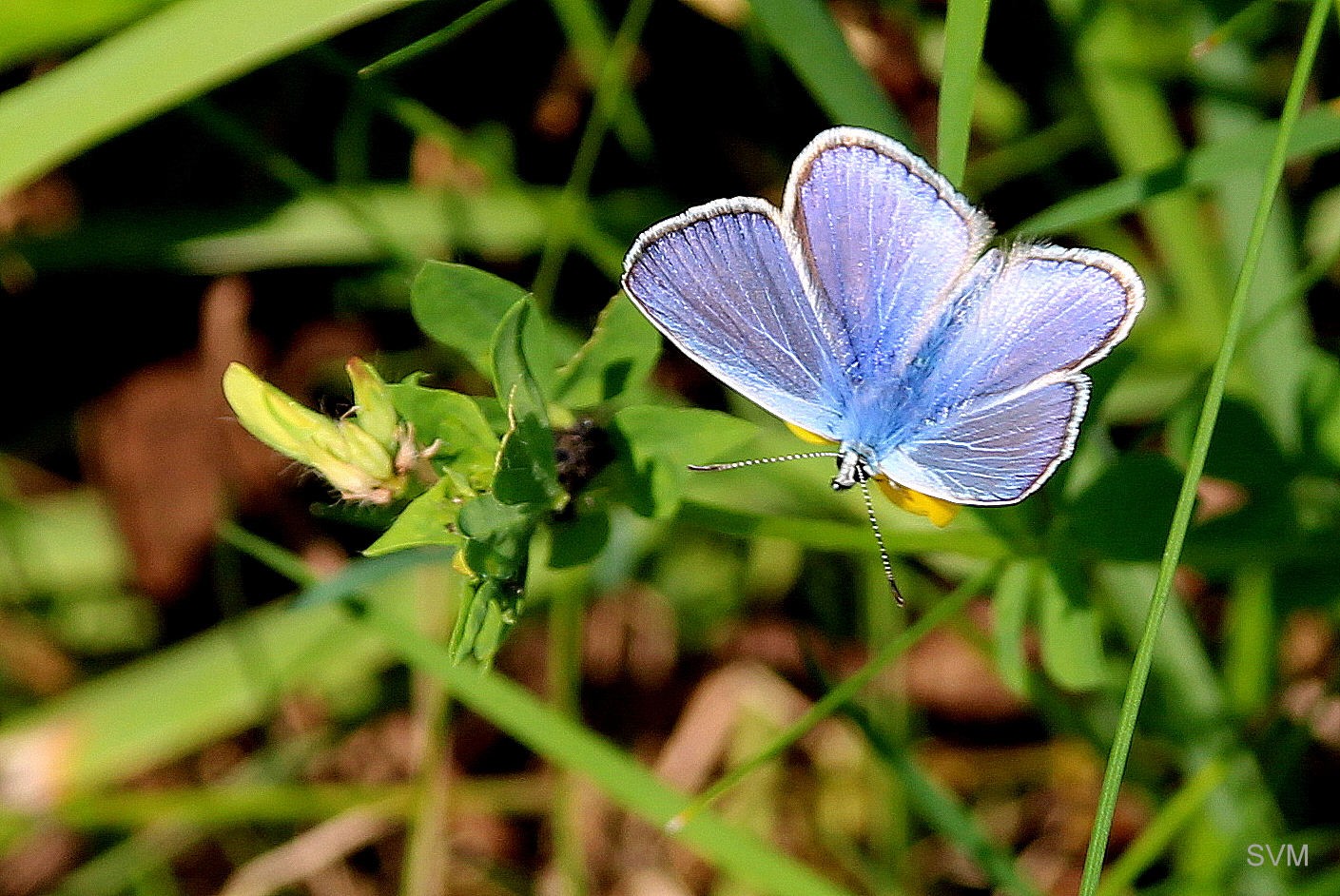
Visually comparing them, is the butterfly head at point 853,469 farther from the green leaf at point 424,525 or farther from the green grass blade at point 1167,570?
the green leaf at point 424,525

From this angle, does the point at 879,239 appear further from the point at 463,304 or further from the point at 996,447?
the point at 463,304

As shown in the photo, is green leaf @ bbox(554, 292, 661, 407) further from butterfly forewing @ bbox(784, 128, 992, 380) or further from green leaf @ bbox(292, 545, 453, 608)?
green leaf @ bbox(292, 545, 453, 608)

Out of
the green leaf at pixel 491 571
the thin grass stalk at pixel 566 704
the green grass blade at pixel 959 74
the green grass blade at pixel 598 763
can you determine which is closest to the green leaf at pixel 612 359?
the green leaf at pixel 491 571

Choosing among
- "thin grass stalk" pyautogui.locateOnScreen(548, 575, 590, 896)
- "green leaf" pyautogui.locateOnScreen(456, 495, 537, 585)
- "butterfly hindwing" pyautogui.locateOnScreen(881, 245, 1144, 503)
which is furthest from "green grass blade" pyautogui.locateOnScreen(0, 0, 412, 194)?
"thin grass stalk" pyautogui.locateOnScreen(548, 575, 590, 896)

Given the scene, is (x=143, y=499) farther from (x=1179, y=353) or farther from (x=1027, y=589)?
(x=1179, y=353)

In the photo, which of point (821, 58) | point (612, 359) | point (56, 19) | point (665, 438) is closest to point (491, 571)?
point (665, 438)
